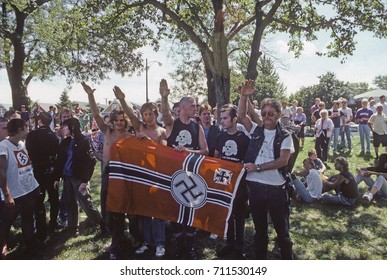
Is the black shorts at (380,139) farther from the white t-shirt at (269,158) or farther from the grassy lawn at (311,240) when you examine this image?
the white t-shirt at (269,158)

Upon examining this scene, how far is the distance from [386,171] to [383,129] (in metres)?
4.08

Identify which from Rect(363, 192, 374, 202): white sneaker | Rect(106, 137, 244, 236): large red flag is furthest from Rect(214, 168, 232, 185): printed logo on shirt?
Rect(363, 192, 374, 202): white sneaker

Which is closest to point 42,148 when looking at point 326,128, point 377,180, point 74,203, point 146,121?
point 74,203

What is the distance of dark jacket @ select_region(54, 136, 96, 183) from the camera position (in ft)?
16.4

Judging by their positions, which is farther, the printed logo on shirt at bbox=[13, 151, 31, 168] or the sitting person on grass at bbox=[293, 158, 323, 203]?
the sitting person on grass at bbox=[293, 158, 323, 203]

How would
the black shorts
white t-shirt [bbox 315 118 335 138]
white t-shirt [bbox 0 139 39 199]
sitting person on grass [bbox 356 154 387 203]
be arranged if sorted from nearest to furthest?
1. white t-shirt [bbox 0 139 39 199]
2. sitting person on grass [bbox 356 154 387 203]
3. white t-shirt [bbox 315 118 335 138]
4. the black shorts

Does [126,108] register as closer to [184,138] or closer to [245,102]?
[184,138]

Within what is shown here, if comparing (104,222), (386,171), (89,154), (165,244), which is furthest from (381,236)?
(89,154)

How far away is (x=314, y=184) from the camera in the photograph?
680 centimetres

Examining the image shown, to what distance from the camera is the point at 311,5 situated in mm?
10766

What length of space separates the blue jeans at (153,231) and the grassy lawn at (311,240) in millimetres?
202

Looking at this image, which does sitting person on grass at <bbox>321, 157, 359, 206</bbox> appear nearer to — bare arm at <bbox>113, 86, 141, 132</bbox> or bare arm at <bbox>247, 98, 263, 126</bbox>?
bare arm at <bbox>247, 98, 263, 126</bbox>

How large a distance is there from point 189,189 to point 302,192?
355cm

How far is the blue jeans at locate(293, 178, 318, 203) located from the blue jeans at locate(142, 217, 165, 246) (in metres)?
3.54
